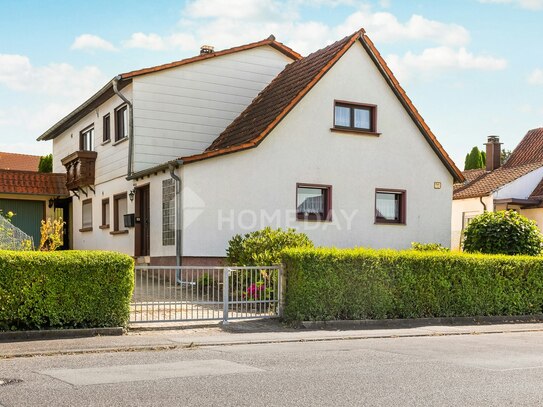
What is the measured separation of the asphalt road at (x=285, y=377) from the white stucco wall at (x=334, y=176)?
856 cm

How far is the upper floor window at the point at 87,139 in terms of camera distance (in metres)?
27.1

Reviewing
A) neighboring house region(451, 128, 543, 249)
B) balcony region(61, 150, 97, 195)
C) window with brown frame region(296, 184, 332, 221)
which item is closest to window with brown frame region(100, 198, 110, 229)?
balcony region(61, 150, 97, 195)

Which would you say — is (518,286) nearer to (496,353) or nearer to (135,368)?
(496,353)

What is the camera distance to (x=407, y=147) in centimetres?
2281

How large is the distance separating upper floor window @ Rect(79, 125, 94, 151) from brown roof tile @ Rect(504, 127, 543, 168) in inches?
846

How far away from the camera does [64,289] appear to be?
12.2 metres

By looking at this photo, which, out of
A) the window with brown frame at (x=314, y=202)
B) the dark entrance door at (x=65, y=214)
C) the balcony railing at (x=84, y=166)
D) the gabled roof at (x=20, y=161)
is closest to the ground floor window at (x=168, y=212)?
the window with brown frame at (x=314, y=202)

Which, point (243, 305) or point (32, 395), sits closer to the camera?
point (32, 395)

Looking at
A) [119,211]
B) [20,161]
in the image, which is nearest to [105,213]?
[119,211]

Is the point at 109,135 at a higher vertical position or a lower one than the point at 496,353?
higher

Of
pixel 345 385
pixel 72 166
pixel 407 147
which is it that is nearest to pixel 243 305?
pixel 345 385

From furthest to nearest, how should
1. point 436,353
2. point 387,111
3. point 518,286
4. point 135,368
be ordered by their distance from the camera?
point 387,111 < point 518,286 < point 436,353 < point 135,368

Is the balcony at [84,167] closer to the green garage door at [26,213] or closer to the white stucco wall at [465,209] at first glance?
the green garage door at [26,213]

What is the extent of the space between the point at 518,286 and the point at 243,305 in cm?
710
